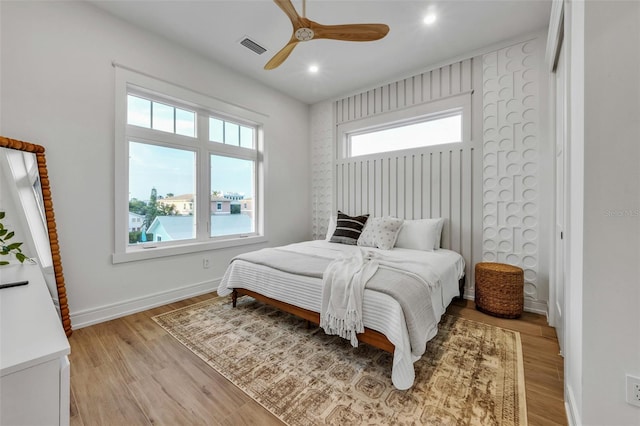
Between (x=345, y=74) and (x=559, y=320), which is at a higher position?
(x=345, y=74)

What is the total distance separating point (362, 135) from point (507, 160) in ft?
6.68

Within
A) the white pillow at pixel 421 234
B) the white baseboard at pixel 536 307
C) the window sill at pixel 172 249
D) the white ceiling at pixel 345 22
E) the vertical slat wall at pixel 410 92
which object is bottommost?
the white baseboard at pixel 536 307

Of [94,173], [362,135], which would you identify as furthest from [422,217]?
[94,173]

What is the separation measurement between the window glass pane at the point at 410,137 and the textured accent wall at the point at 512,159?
40 centimetres

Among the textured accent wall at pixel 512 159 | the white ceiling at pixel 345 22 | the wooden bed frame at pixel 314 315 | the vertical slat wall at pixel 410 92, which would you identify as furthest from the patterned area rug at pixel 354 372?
the white ceiling at pixel 345 22

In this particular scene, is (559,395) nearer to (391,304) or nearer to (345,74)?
(391,304)

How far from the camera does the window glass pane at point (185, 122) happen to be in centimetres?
309

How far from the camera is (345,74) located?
3531mm

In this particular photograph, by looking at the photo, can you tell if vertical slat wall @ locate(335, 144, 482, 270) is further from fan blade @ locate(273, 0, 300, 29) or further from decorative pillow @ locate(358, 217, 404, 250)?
fan blade @ locate(273, 0, 300, 29)

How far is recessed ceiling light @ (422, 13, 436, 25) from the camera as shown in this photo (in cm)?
243

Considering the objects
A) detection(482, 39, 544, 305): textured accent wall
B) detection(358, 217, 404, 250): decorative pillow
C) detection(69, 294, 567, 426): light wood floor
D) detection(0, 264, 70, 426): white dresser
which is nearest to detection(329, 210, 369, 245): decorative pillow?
detection(358, 217, 404, 250): decorative pillow

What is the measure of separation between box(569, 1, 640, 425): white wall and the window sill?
10.9 feet

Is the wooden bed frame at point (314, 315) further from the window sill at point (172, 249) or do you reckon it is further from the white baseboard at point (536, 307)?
the window sill at point (172, 249)

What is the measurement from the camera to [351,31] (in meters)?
1.90
